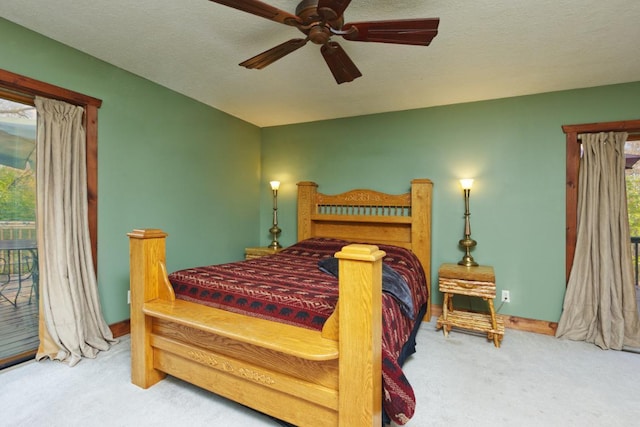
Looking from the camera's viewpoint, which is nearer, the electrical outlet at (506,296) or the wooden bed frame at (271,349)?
the wooden bed frame at (271,349)

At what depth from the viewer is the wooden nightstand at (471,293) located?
2719 mm

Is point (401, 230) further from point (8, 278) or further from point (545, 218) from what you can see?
point (8, 278)

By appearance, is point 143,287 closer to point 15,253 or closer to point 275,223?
point 15,253

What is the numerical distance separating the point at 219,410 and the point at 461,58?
300 cm

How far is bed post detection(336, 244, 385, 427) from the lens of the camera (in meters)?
1.27

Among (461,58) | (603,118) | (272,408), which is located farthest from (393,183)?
(272,408)

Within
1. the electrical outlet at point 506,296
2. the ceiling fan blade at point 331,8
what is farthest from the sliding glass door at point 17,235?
the electrical outlet at point 506,296

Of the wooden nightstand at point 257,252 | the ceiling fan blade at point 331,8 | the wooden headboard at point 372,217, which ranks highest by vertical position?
the ceiling fan blade at point 331,8

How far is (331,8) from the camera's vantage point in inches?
58.2

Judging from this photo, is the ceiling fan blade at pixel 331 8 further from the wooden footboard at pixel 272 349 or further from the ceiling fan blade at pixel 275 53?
the wooden footboard at pixel 272 349

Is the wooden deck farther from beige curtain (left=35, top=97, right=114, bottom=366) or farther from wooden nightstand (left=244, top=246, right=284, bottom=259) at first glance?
wooden nightstand (left=244, top=246, right=284, bottom=259)

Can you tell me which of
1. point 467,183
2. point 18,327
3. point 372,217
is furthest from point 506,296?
point 18,327

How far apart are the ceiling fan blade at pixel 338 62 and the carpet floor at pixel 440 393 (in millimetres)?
2164

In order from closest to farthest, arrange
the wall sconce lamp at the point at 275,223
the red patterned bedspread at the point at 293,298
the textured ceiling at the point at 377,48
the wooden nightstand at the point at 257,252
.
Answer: the red patterned bedspread at the point at 293,298 < the textured ceiling at the point at 377,48 < the wooden nightstand at the point at 257,252 < the wall sconce lamp at the point at 275,223
